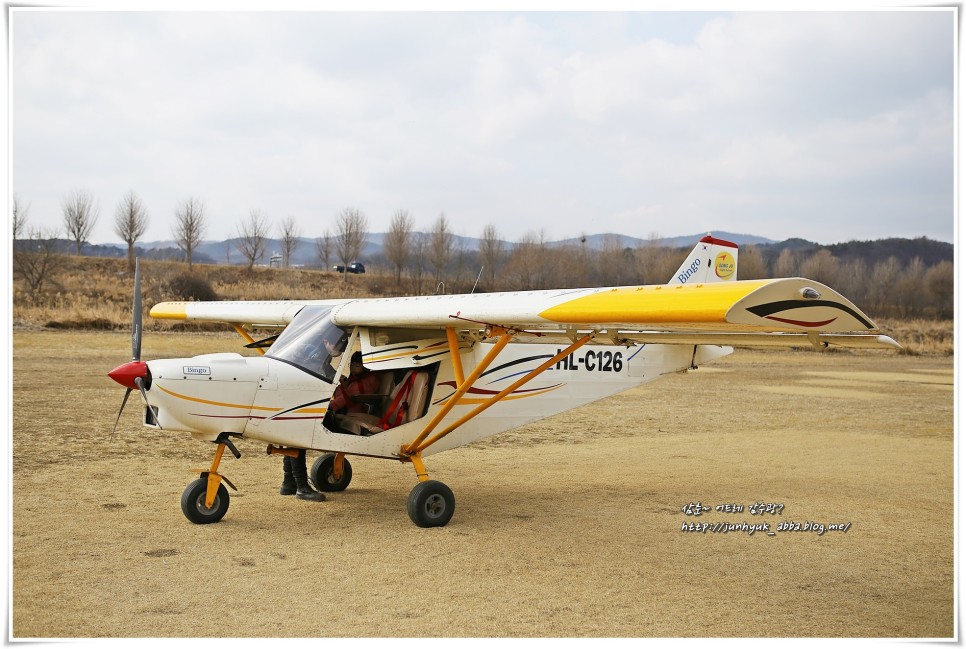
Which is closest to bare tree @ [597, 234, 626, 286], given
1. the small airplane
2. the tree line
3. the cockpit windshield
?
the tree line

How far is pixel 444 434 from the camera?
29.9 ft

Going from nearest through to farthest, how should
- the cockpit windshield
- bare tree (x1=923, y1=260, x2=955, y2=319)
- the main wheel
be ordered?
the cockpit windshield
the main wheel
bare tree (x1=923, y1=260, x2=955, y2=319)

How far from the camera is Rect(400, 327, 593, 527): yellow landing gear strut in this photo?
8.44 m

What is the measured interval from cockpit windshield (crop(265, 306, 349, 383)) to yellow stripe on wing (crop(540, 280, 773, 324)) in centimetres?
250

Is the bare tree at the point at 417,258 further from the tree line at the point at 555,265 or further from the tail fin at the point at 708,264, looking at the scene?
the tail fin at the point at 708,264

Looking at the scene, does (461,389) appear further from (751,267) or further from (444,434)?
(751,267)

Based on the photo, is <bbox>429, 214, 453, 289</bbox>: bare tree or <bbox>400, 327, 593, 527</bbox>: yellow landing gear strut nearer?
<bbox>400, 327, 593, 527</bbox>: yellow landing gear strut

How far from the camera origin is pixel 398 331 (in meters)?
9.06

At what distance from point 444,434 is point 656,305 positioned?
135 inches

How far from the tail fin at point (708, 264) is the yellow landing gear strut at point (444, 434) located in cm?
332

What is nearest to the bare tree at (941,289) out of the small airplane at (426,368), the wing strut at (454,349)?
the small airplane at (426,368)

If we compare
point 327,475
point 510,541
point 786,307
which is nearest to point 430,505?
point 510,541

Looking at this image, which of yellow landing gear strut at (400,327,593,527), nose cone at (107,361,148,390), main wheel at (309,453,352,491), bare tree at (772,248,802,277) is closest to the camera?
nose cone at (107,361,148,390)

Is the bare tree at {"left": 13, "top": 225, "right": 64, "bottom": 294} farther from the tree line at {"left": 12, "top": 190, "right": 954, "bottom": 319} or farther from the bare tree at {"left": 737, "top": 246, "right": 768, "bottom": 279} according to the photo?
the bare tree at {"left": 737, "top": 246, "right": 768, "bottom": 279}
